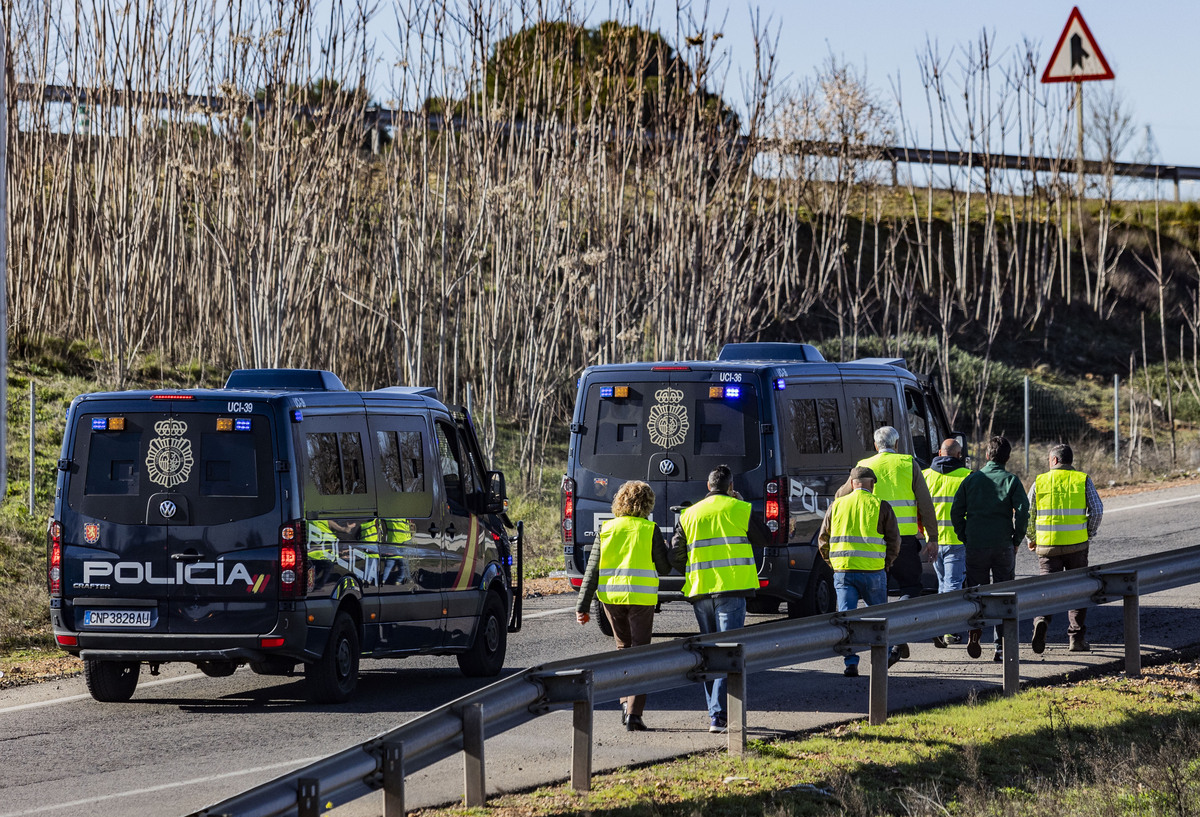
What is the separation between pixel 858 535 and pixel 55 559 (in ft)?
18.1

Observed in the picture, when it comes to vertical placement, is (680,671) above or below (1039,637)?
above

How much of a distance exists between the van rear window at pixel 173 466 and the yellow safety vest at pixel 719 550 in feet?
8.80

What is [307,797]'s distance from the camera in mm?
5320

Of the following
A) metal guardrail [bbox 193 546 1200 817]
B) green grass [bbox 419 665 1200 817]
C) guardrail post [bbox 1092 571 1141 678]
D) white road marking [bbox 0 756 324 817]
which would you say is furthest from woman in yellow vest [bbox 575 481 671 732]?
guardrail post [bbox 1092 571 1141 678]

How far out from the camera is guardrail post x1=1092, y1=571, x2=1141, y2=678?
1054cm

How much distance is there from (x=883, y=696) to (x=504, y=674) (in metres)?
3.54

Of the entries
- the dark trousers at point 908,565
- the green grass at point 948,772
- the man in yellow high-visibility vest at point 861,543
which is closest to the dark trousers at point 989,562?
the dark trousers at point 908,565

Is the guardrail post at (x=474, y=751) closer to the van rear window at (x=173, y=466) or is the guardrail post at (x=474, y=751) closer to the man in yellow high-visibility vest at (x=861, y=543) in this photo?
the van rear window at (x=173, y=466)

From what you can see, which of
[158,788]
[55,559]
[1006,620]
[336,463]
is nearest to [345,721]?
[336,463]

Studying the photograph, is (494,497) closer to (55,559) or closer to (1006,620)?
(55,559)

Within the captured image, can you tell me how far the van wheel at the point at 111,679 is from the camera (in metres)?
9.88

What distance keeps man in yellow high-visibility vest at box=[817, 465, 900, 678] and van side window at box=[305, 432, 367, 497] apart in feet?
11.4

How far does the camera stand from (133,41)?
2002 centimetres

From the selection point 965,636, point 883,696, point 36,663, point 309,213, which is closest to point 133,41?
point 309,213
